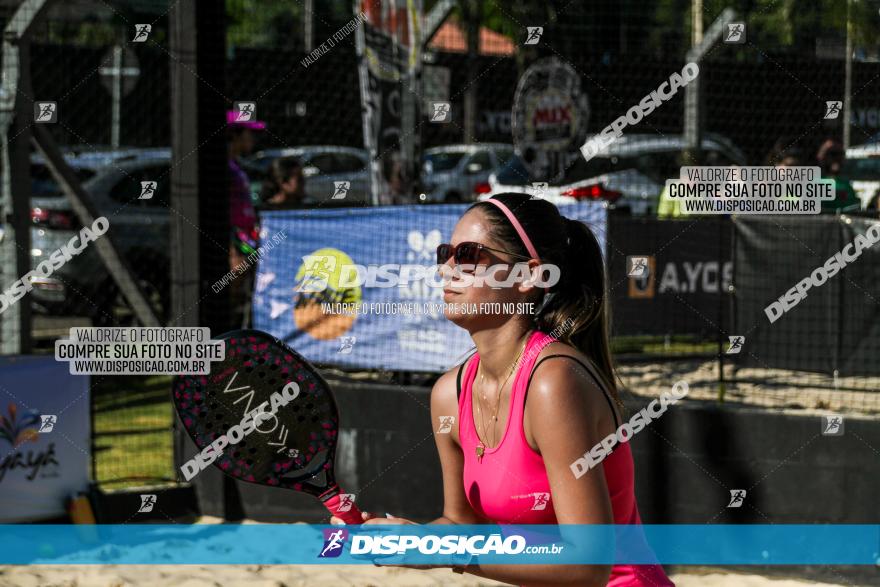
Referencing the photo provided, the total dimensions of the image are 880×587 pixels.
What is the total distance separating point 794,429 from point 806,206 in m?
2.34

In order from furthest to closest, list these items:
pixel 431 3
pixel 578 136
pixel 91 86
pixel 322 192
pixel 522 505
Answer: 1. pixel 431 3
2. pixel 322 192
3. pixel 91 86
4. pixel 578 136
5. pixel 522 505

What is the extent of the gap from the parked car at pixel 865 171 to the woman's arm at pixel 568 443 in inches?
282

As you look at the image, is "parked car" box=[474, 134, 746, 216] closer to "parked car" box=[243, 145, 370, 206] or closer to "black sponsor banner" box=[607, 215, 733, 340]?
"black sponsor banner" box=[607, 215, 733, 340]

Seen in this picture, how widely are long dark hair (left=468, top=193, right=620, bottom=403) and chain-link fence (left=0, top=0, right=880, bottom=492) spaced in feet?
11.7

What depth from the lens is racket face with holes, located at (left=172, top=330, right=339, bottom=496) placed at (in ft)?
10.0

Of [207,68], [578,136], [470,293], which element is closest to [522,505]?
[470,293]

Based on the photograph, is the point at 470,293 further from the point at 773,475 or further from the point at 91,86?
the point at 91,86

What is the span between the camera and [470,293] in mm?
2691

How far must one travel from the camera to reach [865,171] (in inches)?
418

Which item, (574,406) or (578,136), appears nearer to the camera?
(574,406)

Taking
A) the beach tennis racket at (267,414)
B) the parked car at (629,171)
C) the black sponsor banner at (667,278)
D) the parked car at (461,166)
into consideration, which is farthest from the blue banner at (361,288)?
the parked car at (461,166)

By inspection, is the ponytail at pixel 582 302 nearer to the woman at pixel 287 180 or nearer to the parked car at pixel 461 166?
the woman at pixel 287 180

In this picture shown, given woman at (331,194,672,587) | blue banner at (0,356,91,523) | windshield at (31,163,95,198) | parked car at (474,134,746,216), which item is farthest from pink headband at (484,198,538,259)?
windshield at (31,163,95,198)

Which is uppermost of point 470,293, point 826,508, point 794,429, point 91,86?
point 91,86
